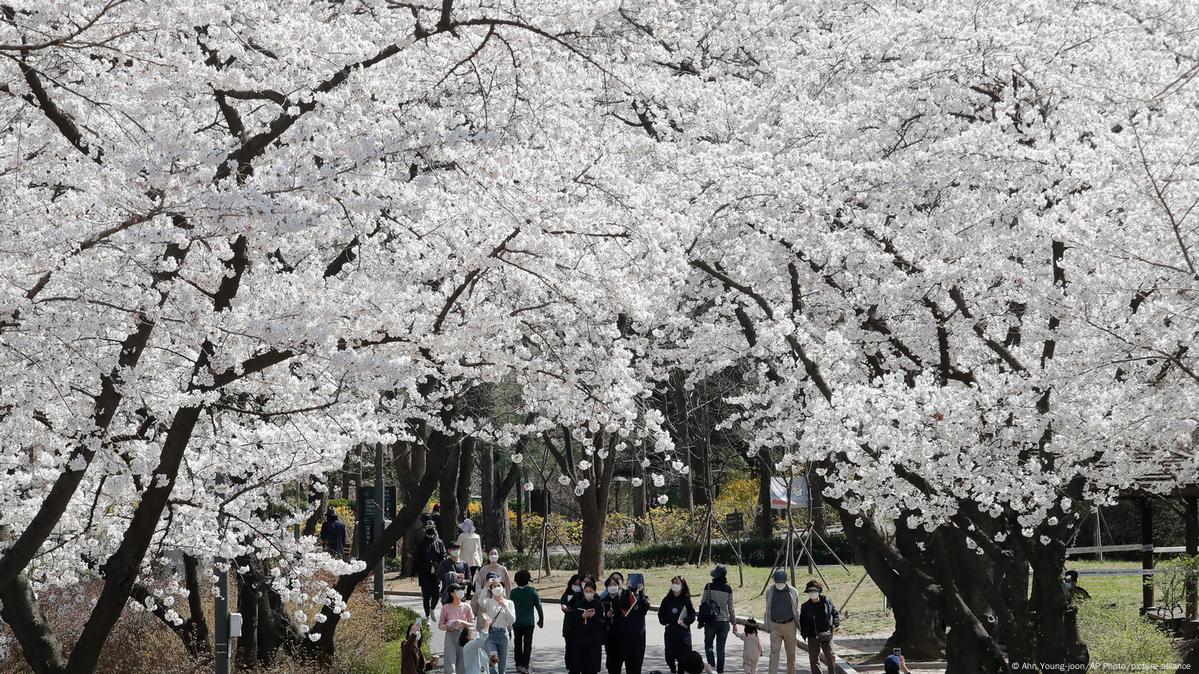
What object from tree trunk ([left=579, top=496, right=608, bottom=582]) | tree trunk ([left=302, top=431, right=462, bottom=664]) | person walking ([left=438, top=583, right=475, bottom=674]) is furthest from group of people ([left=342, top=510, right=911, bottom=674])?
tree trunk ([left=579, top=496, right=608, bottom=582])

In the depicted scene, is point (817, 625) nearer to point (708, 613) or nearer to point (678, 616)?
point (708, 613)

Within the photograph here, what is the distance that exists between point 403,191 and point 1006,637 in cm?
848

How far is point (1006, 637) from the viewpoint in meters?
13.7

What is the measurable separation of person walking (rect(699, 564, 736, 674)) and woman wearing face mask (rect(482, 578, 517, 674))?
2.58 meters

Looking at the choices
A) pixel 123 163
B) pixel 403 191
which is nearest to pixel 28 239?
pixel 123 163

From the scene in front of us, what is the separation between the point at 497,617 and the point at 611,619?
1758 mm

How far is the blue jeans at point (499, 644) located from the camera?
1573 centimetres

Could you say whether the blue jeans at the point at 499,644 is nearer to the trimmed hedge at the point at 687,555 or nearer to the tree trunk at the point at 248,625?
the tree trunk at the point at 248,625

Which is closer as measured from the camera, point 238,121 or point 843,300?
point 238,121

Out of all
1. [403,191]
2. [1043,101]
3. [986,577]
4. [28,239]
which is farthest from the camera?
[986,577]

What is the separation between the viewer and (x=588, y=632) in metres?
16.5

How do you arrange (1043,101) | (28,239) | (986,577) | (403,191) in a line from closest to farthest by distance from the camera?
(28,239) < (403,191) < (1043,101) < (986,577)

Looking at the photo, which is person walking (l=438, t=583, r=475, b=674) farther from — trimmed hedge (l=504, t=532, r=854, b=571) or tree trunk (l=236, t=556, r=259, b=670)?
trimmed hedge (l=504, t=532, r=854, b=571)

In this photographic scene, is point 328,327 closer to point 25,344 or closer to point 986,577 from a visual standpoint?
point 25,344
